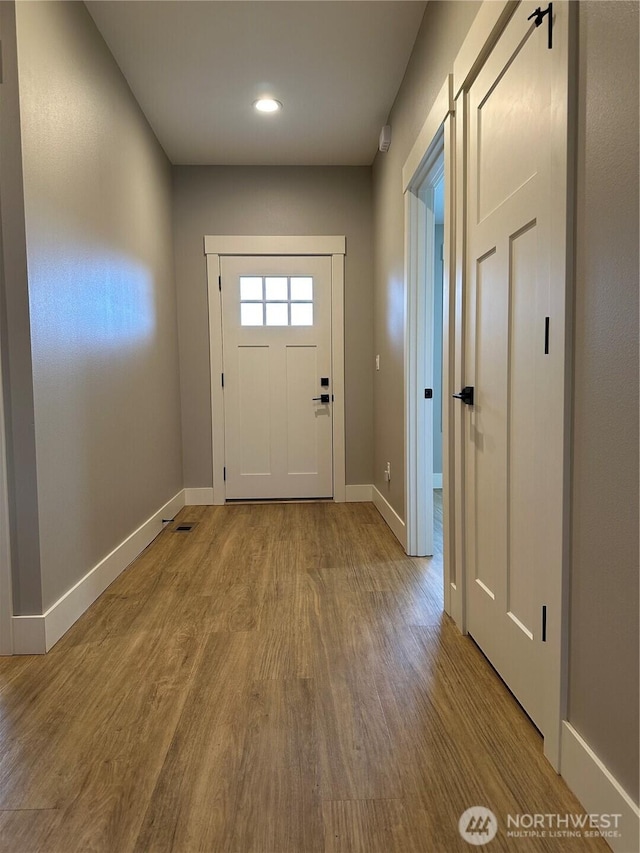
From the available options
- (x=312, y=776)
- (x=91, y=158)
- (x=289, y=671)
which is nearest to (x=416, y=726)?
(x=312, y=776)

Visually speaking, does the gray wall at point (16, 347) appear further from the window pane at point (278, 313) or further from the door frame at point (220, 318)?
the window pane at point (278, 313)

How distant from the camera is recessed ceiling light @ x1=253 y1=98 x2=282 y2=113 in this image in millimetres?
2898

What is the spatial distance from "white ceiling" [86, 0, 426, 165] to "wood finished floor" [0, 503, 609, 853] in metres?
2.59

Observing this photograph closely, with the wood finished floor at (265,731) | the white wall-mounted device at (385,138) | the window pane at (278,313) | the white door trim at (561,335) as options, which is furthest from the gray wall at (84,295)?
the white door trim at (561,335)

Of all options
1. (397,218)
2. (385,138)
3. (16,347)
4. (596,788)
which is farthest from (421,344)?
(596,788)

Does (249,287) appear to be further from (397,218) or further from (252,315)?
(397,218)

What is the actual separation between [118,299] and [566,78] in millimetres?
2180

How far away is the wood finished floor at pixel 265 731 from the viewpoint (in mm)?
1017

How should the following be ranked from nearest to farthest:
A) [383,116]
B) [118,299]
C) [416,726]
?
[416,726]
[118,299]
[383,116]

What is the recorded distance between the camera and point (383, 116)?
3111 mm

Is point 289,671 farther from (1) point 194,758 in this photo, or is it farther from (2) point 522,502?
(2) point 522,502

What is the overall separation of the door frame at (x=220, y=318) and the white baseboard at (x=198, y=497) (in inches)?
1.7

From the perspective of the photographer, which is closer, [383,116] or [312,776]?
[312,776]

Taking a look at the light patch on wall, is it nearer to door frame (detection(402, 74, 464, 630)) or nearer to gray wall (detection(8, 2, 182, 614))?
gray wall (detection(8, 2, 182, 614))
